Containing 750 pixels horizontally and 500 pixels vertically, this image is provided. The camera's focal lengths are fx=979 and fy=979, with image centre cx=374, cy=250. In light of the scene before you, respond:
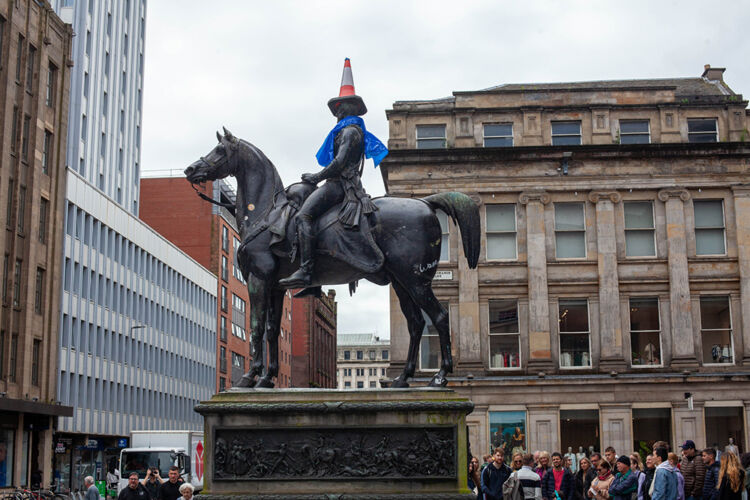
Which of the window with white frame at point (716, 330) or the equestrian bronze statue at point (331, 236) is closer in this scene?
the equestrian bronze statue at point (331, 236)

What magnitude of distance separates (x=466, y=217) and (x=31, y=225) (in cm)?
4300

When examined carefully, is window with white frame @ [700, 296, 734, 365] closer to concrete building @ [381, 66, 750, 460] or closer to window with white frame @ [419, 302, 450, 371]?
concrete building @ [381, 66, 750, 460]

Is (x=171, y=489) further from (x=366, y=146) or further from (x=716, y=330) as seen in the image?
(x=716, y=330)

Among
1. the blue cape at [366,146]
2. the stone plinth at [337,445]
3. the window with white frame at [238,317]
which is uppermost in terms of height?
the window with white frame at [238,317]

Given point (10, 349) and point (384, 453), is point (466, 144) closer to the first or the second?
point (10, 349)

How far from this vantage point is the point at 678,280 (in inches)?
1768

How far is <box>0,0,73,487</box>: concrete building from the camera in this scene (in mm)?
48250

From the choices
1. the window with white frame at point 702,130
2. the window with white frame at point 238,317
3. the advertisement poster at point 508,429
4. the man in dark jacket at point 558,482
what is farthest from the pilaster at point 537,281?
the window with white frame at point 238,317

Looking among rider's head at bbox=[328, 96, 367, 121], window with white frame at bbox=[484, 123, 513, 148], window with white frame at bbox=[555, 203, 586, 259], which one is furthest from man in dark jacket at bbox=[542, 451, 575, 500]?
window with white frame at bbox=[484, 123, 513, 148]

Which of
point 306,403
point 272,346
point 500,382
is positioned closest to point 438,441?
point 306,403

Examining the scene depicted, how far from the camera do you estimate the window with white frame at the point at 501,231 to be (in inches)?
1804

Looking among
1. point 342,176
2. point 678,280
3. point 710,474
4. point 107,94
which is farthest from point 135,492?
point 107,94

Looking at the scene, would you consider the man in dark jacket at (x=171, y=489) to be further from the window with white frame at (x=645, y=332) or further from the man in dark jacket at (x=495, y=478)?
the window with white frame at (x=645, y=332)

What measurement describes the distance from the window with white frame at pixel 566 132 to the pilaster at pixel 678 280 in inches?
188
